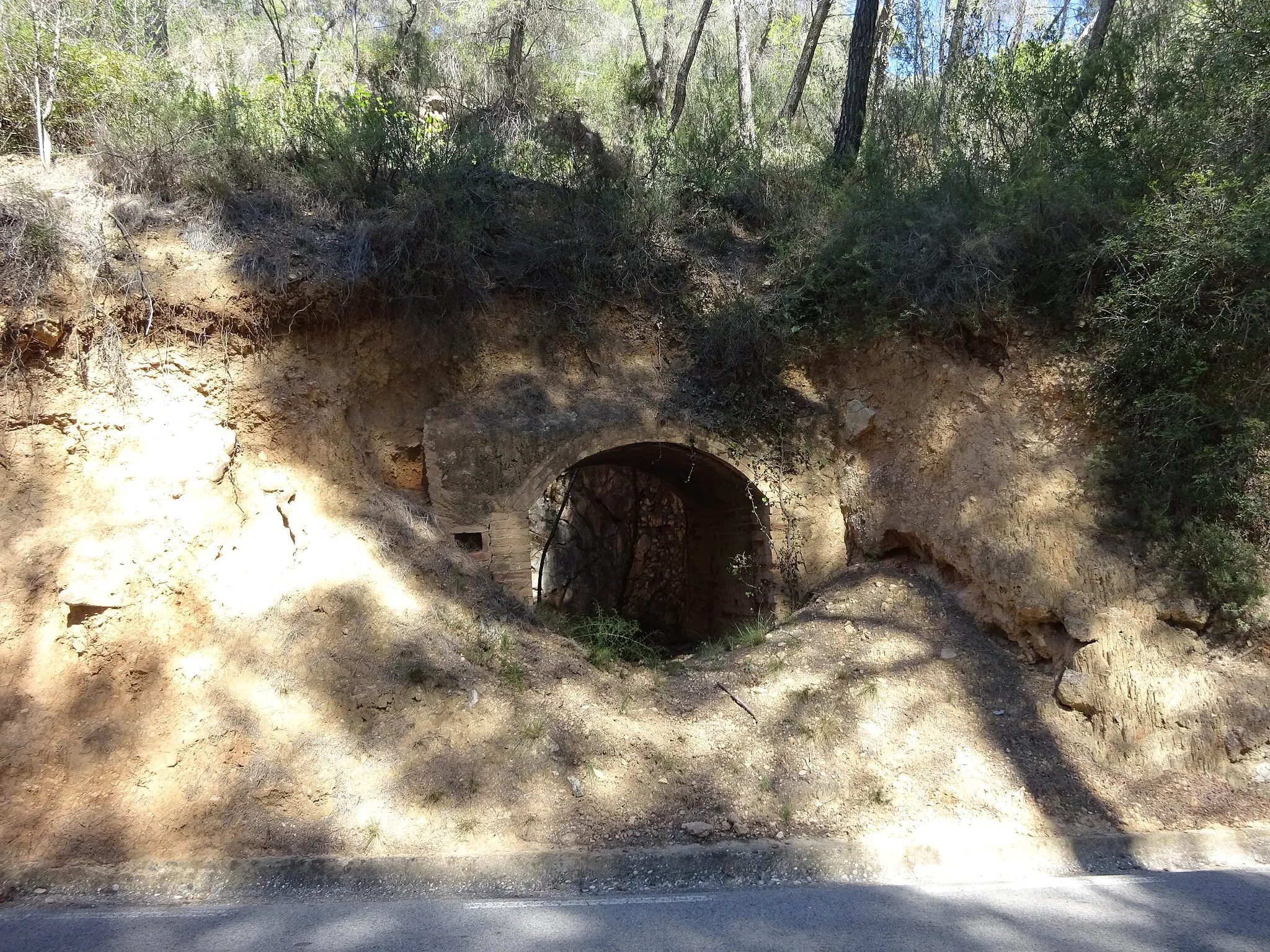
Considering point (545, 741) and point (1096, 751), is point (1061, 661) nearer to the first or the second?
point (1096, 751)

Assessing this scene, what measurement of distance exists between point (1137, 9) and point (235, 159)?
11920mm

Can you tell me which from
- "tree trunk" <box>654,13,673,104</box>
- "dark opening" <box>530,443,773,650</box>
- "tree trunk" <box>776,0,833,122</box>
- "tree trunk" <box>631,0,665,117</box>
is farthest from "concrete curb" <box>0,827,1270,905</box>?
"tree trunk" <box>654,13,673,104</box>

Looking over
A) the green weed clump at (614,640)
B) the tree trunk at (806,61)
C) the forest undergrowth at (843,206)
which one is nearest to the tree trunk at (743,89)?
the forest undergrowth at (843,206)

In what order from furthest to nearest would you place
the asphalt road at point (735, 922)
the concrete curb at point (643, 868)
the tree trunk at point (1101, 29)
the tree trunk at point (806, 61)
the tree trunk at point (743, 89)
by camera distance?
the tree trunk at point (806, 61), the tree trunk at point (743, 89), the tree trunk at point (1101, 29), the concrete curb at point (643, 868), the asphalt road at point (735, 922)

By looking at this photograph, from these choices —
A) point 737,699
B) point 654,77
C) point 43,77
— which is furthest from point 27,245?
point 654,77

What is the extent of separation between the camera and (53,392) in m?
7.24

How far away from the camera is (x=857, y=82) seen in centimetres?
1173

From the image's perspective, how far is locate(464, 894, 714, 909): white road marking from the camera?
5.17 meters

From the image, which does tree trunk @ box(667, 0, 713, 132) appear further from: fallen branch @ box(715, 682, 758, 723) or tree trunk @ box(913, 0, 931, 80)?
fallen branch @ box(715, 682, 758, 723)

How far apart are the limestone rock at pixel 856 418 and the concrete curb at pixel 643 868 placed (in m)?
4.70

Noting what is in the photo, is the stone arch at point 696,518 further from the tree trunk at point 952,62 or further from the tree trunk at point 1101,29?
the tree trunk at point 1101,29

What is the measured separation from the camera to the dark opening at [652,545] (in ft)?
36.8

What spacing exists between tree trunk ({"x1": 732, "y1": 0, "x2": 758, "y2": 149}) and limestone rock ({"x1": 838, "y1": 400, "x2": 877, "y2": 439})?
512 centimetres

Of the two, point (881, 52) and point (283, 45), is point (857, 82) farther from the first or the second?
point (283, 45)
